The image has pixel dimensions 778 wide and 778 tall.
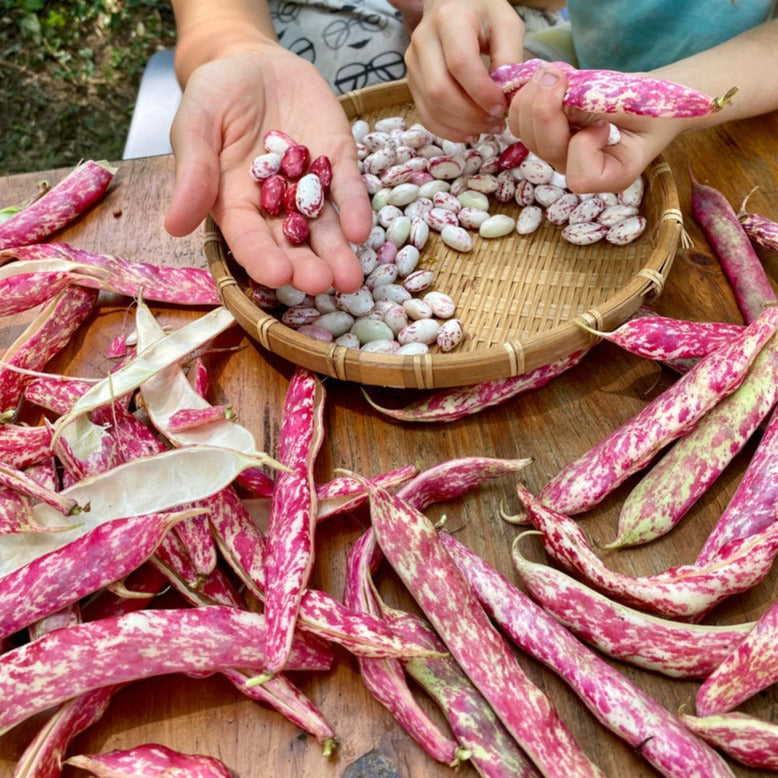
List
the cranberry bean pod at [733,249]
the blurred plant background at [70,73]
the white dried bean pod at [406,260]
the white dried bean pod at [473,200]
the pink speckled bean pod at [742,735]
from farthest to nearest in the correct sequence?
the blurred plant background at [70,73]
the white dried bean pod at [473,200]
the white dried bean pod at [406,260]
the cranberry bean pod at [733,249]
the pink speckled bean pod at [742,735]

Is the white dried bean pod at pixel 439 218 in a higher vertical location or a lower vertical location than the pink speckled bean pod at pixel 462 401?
higher

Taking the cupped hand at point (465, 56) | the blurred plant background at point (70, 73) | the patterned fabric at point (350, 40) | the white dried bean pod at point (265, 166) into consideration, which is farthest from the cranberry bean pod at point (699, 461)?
the blurred plant background at point (70, 73)

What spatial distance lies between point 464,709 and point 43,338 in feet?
3.84

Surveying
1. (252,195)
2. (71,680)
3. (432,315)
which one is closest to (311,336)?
(432,315)

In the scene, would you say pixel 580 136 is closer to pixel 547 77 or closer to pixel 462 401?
pixel 547 77

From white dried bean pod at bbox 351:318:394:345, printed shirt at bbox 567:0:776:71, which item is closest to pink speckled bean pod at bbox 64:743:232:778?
white dried bean pod at bbox 351:318:394:345

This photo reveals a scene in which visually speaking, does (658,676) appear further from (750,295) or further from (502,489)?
(750,295)

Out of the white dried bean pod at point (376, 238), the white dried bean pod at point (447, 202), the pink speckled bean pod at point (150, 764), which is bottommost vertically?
the pink speckled bean pod at point (150, 764)

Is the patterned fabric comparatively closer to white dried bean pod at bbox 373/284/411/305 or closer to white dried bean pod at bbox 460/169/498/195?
white dried bean pod at bbox 460/169/498/195

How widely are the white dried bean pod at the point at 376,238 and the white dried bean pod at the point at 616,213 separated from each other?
50 cm

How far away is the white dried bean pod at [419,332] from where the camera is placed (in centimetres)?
156

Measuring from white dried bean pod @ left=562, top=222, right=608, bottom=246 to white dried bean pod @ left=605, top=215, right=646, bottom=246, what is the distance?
0.07ft

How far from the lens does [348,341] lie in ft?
5.08

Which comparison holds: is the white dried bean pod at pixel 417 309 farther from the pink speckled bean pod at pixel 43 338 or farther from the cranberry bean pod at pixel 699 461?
the pink speckled bean pod at pixel 43 338
